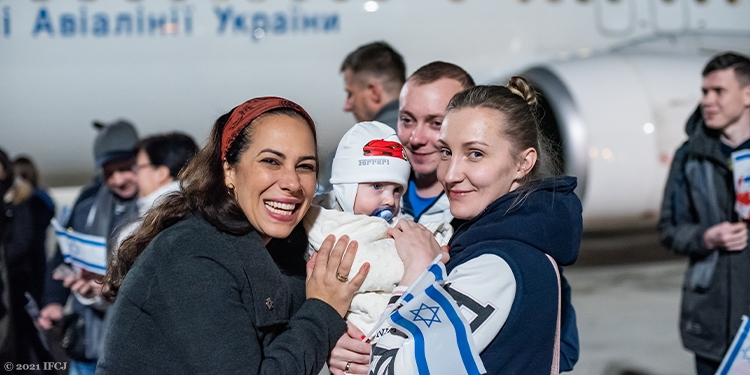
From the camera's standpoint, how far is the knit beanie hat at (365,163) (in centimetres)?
172

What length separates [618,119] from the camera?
570 cm

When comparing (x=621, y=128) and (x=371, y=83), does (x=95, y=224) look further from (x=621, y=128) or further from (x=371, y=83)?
(x=621, y=128)

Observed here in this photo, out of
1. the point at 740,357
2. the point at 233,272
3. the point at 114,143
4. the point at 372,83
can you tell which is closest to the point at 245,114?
the point at 233,272

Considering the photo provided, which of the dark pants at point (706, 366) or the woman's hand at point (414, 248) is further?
the dark pants at point (706, 366)

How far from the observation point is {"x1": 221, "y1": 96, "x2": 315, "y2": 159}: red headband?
1.42m

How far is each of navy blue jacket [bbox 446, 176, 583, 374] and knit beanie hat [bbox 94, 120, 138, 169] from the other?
249cm

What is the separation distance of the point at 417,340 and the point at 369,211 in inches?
19.6

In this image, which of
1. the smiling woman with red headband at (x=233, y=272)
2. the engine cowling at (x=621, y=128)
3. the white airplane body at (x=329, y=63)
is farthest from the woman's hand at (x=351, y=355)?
the engine cowling at (x=621, y=128)

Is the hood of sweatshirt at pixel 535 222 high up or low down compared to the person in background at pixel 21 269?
up

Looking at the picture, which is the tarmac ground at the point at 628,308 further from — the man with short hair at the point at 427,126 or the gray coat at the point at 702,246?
the man with short hair at the point at 427,126

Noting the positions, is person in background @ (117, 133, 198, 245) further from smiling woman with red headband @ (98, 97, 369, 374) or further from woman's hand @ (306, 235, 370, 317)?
woman's hand @ (306, 235, 370, 317)

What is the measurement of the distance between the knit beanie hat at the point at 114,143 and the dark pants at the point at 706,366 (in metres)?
2.82

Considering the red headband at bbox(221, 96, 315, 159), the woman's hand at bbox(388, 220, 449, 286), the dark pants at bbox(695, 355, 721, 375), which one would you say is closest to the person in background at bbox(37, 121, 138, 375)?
the red headband at bbox(221, 96, 315, 159)

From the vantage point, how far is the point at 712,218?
115 inches
